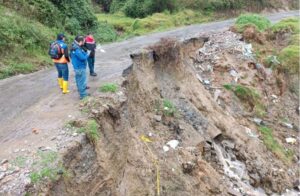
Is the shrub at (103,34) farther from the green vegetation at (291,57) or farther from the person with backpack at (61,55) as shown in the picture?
the person with backpack at (61,55)

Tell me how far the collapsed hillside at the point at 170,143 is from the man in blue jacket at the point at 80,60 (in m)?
0.47

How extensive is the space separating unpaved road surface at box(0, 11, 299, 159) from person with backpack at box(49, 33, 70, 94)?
448mm

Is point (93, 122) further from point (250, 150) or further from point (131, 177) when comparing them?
point (250, 150)

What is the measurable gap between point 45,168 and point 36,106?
359 cm

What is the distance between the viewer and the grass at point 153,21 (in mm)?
28172

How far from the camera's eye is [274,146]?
1440 cm

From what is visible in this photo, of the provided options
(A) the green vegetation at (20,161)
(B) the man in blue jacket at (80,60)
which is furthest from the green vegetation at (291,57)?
(A) the green vegetation at (20,161)

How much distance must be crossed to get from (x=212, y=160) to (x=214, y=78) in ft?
18.2

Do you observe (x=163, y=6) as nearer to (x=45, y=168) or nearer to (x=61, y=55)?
(x=61, y=55)

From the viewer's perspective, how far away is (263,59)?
63.6 ft

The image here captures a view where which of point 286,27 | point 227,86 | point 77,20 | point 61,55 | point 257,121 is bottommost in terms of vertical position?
point 257,121

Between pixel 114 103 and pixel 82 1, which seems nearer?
pixel 114 103

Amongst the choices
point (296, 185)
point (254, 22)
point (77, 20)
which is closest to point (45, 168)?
point (296, 185)

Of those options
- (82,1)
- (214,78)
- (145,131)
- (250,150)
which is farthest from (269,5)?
(145,131)
